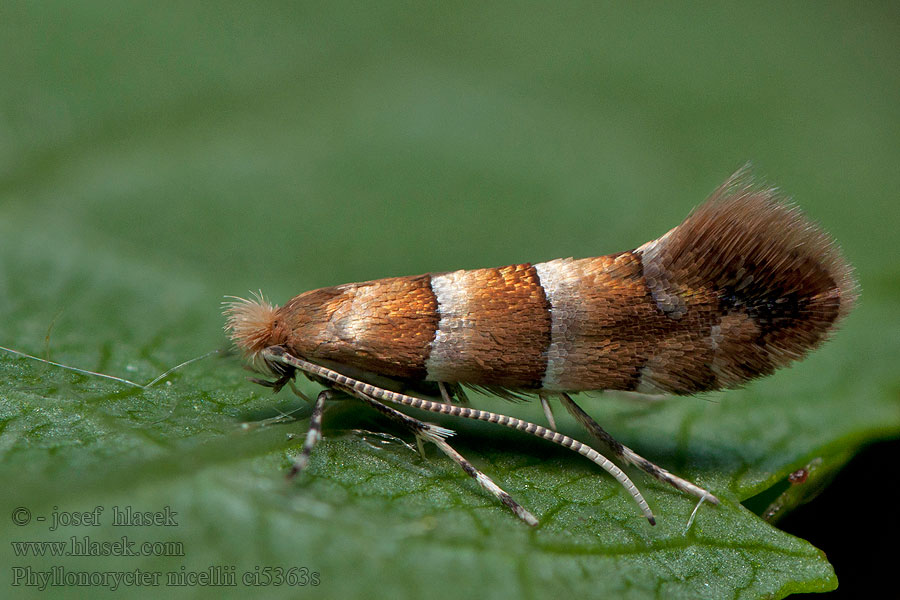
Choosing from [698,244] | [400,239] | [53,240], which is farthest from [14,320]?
[698,244]

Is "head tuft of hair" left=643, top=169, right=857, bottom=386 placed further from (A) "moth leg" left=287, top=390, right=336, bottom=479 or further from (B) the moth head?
(B) the moth head

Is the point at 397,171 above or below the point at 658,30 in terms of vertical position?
below

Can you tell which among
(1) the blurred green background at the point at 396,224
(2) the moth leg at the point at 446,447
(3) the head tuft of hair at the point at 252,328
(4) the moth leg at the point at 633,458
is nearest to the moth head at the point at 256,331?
(3) the head tuft of hair at the point at 252,328

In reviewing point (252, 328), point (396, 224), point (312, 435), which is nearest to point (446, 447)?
point (312, 435)

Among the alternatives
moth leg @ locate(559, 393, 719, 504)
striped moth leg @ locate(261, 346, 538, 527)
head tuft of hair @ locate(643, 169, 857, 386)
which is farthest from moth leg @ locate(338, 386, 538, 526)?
head tuft of hair @ locate(643, 169, 857, 386)

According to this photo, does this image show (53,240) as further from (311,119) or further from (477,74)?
(477,74)

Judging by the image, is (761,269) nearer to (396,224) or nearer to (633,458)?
(633,458)
